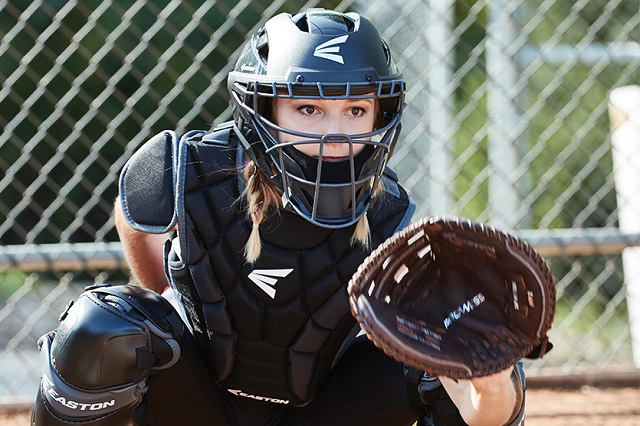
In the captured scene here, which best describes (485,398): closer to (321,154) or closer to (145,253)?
(321,154)

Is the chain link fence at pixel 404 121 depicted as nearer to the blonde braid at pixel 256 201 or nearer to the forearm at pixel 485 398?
the blonde braid at pixel 256 201

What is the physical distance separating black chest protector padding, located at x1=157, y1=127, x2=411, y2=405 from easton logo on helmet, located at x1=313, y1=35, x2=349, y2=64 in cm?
40

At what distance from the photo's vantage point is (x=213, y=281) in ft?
8.09

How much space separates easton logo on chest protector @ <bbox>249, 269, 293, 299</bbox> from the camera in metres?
2.46

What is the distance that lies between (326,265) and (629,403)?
201 cm

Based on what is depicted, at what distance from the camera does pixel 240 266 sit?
2.48 m

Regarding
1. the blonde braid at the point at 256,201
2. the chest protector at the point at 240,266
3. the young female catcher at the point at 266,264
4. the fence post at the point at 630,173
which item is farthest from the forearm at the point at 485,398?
the fence post at the point at 630,173

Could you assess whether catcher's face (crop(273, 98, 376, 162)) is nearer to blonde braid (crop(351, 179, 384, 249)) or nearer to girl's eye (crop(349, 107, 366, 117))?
girl's eye (crop(349, 107, 366, 117))

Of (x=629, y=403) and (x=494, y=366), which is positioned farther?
(x=629, y=403)

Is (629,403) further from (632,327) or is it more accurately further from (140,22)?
(140,22)

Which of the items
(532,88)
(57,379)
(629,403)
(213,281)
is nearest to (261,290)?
(213,281)

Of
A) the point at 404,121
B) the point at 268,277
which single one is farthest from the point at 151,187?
the point at 404,121

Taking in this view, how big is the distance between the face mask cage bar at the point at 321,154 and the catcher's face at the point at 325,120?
3 centimetres

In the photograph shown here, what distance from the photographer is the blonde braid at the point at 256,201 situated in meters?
2.46
